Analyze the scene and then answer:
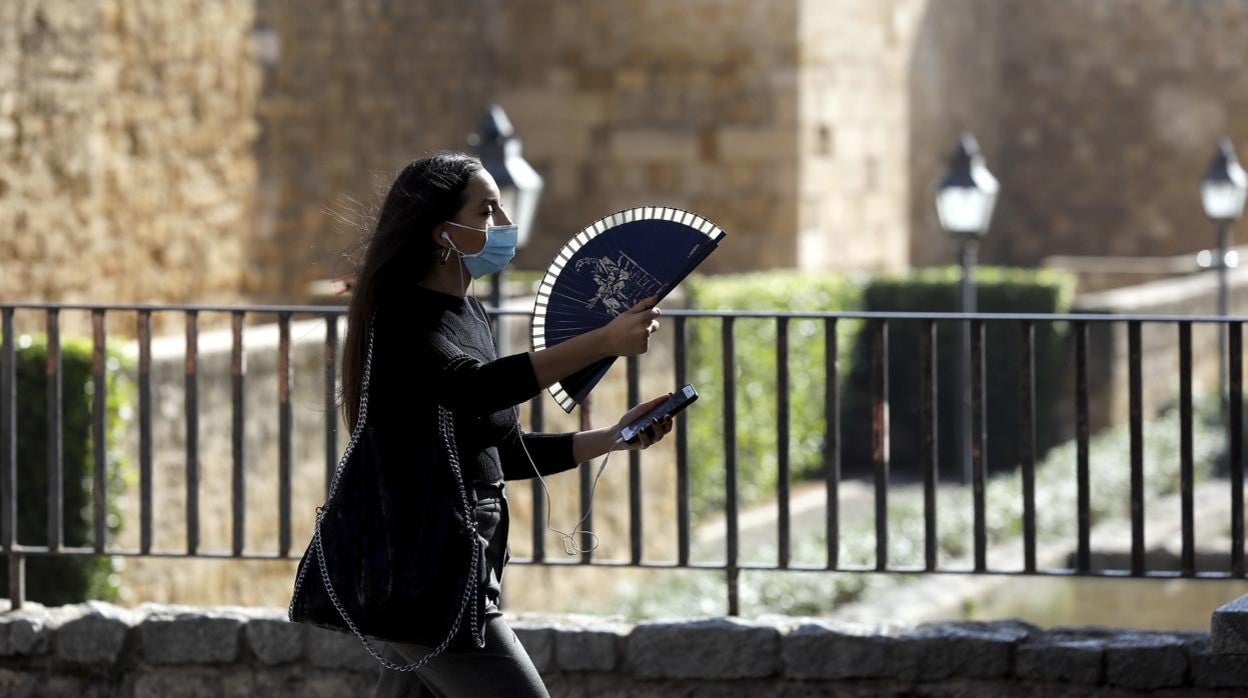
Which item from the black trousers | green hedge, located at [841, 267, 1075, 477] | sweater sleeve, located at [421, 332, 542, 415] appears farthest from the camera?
green hedge, located at [841, 267, 1075, 477]

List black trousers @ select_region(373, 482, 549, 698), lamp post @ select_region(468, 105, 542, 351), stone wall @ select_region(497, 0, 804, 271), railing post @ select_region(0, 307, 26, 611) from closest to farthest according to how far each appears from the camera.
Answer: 1. black trousers @ select_region(373, 482, 549, 698)
2. railing post @ select_region(0, 307, 26, 611)
3. lamp post @ select_region(468, 105, 542, 351)
4. stone wall @ select_region(497, 0, 804, 271)

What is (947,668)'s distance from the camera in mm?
5289

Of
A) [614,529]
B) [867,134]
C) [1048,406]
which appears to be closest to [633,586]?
[614,529]

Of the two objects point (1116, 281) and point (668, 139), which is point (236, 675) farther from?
point (1116, 281)

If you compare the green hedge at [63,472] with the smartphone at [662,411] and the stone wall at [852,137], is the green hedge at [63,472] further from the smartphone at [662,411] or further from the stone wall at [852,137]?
the stone wall at [852,137]

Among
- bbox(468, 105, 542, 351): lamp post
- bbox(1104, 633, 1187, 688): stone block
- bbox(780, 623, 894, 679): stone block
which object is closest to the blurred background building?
bbox(468, 105, 542, 351): lamp post

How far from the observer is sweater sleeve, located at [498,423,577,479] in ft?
13.1

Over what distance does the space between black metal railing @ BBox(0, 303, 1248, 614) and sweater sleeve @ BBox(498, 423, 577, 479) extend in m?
1.23

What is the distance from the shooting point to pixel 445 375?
3621mm

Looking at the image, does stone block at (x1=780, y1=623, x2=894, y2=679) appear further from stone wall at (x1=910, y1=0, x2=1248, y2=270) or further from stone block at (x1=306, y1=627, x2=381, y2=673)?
stone wall at (x1=910, y1=0, x2=1248, y2=270)

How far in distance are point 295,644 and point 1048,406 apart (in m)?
10.1

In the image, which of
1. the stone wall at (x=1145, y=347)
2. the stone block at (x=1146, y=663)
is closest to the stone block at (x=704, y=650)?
the stone block at (x=1146, y=663)

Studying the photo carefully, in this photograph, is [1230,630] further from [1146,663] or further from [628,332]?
[628,332]

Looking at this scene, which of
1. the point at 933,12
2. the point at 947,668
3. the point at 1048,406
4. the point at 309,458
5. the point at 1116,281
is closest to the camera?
the point at 947,668
